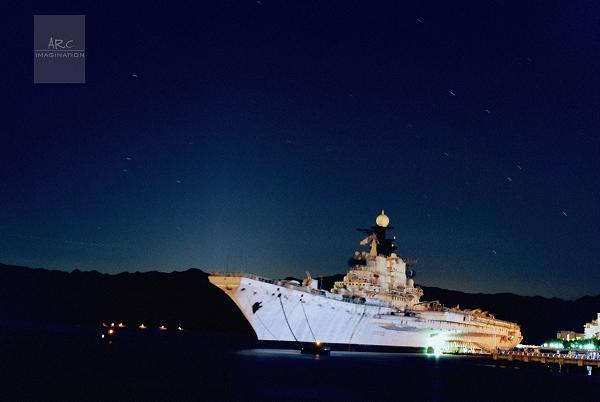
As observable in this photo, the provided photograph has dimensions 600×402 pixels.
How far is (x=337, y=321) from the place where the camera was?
6341cm

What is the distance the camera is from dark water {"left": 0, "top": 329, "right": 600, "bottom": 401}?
37.7 metres

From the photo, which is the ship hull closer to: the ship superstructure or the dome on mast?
the ship superstructure

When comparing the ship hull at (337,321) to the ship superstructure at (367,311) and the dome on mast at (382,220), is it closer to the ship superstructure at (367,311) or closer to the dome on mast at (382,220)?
the ship superstructure at (367,311)

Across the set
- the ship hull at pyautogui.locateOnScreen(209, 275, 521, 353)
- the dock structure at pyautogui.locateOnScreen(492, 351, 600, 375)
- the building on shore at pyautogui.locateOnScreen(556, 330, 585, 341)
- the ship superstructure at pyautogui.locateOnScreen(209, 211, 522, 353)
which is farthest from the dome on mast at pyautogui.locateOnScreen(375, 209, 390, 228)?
the building on shore at pyautogui.locateOnScreen(556, 330, 585, 341)

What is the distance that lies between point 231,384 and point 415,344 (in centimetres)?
3806

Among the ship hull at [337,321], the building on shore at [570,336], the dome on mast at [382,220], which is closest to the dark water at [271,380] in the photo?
the ship hull at [337,321]

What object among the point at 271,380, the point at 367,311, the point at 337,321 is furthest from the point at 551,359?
the point at 271,380

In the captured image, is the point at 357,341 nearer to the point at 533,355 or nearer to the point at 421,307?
the point at 421,307

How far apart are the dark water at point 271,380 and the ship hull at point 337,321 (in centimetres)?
261

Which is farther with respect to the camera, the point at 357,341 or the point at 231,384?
the point at 357,341

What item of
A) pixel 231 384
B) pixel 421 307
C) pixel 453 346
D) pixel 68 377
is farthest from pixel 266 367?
pixel 453 346

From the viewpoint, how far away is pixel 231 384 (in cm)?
4159

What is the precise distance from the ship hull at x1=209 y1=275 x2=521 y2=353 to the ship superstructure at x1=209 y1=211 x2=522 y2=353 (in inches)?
3.0

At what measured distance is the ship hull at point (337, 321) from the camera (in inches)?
2255
